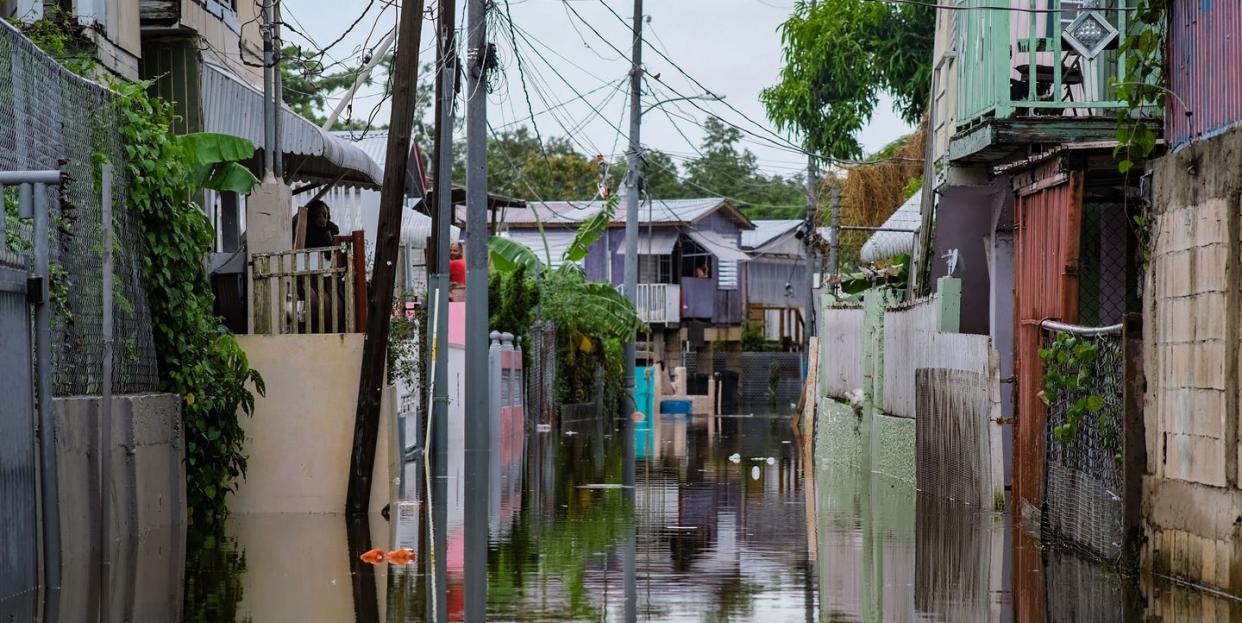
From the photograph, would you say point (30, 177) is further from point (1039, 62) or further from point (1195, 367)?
point (1039, 62)

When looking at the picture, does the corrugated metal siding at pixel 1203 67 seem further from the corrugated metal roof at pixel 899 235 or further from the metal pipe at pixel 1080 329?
the corrugated metal roof at pixel 899 235

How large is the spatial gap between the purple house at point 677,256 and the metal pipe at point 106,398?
169 feet

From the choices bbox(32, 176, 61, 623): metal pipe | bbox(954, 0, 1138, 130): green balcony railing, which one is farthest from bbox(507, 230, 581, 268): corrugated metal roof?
bbox(32, 176, 61, 623): metal pipe

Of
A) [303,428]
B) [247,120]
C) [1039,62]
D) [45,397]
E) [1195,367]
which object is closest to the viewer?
[45,397]

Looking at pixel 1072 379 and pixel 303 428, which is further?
pixel 303 428

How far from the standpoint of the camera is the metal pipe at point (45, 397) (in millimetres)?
10172

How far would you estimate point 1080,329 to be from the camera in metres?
13.2

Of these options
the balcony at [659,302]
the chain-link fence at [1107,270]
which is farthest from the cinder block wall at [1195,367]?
the balcony at [659,302]

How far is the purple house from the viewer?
6431 centimetres

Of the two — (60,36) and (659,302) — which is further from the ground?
(60,36)

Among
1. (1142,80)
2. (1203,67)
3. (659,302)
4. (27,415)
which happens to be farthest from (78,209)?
(659,302)

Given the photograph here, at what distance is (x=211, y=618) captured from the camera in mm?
9008

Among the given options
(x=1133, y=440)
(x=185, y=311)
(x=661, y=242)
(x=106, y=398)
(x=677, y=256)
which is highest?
(x=661, y=242)

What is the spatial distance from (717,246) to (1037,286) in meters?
50.0
